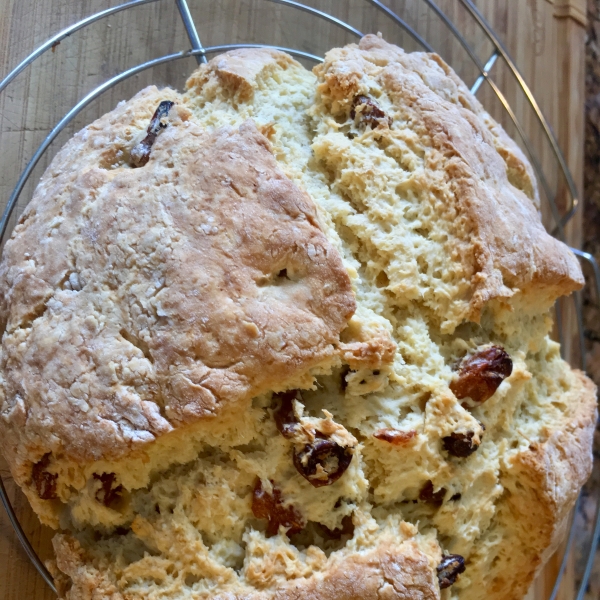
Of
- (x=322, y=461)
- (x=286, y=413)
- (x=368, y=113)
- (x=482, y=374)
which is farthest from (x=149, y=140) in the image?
(x=482, y=374)

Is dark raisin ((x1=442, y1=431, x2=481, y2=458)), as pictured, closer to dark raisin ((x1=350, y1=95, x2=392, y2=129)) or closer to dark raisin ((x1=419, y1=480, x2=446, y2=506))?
dark raisin ((x1=419, y1=480, x2=446, y2=506))

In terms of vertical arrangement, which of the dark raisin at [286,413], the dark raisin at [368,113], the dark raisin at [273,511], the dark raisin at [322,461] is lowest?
the dark raisin at [273,511]

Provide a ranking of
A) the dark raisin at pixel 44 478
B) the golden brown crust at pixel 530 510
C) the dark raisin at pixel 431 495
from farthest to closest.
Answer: the golden brown crust at pixel 530 510
the dark raisin at pixel 431 495
the dark raisin at pixel 44 478

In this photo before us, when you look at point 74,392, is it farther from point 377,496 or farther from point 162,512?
point 377,496

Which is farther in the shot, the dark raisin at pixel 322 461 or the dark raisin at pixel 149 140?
the dark raisin at pixel 149 140

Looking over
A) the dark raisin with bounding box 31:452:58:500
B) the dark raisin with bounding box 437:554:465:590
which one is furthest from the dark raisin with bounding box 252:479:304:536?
the dark raisin with bounding box 31:452:58:500

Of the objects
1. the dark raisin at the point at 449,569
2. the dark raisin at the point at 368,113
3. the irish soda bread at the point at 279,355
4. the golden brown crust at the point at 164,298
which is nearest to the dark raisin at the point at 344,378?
the irish soda bread at the point at 279,355

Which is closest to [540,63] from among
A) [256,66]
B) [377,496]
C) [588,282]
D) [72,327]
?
[588,282]

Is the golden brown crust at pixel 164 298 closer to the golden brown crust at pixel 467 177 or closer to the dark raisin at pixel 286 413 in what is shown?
the dark raisin at pixel 286 413
